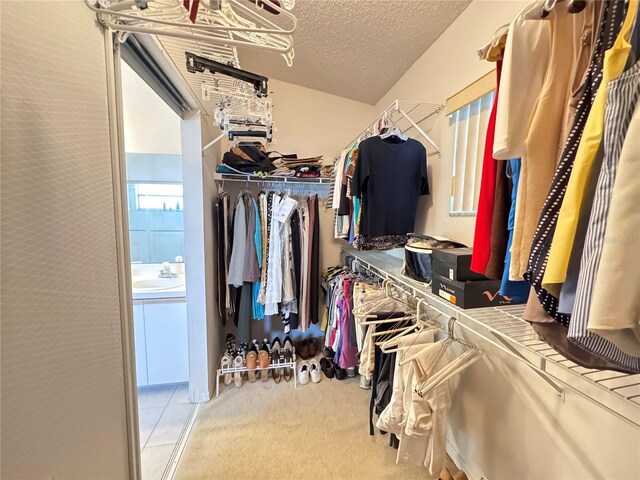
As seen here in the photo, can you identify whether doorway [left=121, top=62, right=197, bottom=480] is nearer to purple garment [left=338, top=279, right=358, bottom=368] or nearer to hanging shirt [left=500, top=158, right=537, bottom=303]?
purple garment [left=338, top=279, right=358, bottom=368]

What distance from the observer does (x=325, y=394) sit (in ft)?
6.50

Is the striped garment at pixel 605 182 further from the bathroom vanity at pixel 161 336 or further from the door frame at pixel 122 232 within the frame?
the bathroom vanity at pixel 161 336

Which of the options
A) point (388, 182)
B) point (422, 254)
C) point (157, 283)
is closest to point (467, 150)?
point (388, 182)

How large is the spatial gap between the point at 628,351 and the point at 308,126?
97.4 inches

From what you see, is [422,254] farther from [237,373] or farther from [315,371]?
[237,373]

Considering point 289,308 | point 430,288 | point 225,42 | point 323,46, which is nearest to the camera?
point 225,42

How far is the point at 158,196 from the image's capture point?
226 cm

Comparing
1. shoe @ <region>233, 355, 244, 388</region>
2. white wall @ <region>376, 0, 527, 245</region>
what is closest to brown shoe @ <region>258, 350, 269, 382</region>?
shoe @ <region>233, 355, 244, 388</region>

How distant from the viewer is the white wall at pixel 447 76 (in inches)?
45.2

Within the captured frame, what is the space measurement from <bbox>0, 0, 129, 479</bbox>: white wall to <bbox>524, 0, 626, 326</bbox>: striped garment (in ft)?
3.17

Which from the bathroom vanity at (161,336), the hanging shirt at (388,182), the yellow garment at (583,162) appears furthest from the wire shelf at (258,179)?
the yellow garment at (583,162)

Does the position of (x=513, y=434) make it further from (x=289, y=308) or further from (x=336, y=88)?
(x=336, y=88)

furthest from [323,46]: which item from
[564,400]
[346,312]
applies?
[564,400]

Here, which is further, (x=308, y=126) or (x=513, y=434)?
(x=308, y=126)
